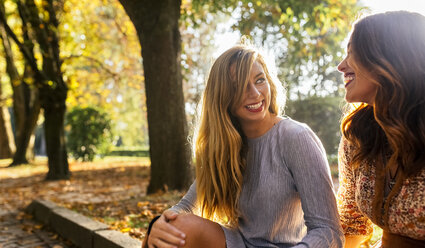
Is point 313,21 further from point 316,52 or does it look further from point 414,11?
point 414,11

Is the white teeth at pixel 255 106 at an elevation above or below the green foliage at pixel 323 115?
above

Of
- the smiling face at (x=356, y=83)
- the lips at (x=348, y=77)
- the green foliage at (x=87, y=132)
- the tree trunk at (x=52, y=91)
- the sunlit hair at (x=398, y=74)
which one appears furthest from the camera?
the green foliage at (x=87, y=132)

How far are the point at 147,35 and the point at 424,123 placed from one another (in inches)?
218

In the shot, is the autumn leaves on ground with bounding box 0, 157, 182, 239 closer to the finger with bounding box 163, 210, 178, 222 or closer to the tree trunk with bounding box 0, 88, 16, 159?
the finger with bounding box 163, 210, 178, 222

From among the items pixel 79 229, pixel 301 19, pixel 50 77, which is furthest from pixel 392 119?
pixel 50 77

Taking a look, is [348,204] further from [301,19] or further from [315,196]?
[301,19]

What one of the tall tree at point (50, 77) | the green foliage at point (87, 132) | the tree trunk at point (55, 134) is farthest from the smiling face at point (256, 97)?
the green foliage at point (87, 132)

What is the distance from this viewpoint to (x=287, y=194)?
2.33 metres

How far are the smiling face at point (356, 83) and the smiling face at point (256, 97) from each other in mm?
526

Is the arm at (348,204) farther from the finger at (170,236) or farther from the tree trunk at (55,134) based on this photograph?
the tree trunk at (55,134)

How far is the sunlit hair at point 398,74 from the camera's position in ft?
5.73

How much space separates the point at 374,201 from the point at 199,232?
965 millimetres

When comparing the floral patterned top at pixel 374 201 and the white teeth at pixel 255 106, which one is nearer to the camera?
the floral patterned top at pixel 374 201

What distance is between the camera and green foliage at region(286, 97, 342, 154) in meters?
13.6
